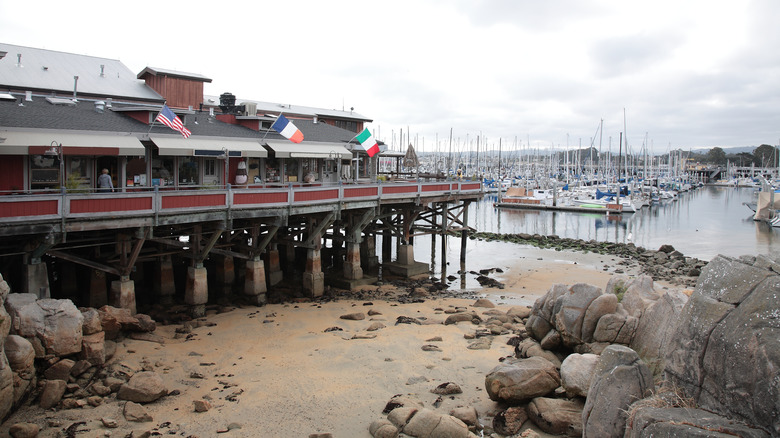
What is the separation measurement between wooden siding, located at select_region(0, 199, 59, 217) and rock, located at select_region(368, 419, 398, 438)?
11795mm

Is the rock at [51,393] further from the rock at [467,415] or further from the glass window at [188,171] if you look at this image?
the glass window at [188,171]

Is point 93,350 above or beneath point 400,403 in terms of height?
above

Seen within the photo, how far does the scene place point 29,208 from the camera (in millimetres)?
16281

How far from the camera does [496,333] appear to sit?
752 inches

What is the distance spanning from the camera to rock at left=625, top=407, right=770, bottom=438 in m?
7.16

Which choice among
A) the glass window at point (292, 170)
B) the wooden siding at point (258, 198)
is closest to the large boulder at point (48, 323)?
the wooden siding at point (258, 198)

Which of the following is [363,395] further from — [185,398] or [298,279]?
[298,279]

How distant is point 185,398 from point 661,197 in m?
114

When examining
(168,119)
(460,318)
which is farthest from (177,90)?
(460,318)

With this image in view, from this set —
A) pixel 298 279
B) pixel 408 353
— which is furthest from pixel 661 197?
pixel 408 353

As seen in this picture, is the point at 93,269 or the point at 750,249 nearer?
the point at 93,269

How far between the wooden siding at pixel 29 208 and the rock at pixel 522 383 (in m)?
13.7

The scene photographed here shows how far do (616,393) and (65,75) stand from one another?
3517 cm

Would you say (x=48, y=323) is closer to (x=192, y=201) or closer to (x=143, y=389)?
(x=143, y=389)
